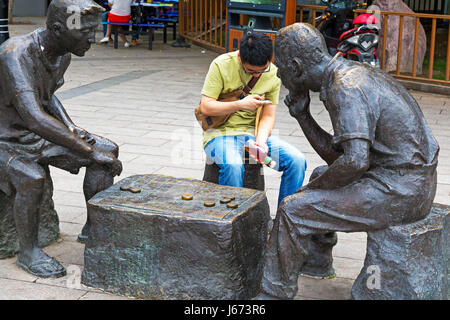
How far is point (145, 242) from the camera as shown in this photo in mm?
3611

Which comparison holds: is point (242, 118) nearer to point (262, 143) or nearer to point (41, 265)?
point (262, 143)

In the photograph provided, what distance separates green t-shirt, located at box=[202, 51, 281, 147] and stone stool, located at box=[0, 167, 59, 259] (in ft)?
3.58

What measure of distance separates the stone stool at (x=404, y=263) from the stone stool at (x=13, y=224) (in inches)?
79.8

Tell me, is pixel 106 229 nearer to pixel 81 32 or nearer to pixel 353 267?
pixel 81 32

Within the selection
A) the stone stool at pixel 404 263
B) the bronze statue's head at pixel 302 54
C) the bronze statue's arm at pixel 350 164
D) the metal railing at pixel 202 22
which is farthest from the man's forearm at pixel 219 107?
the metal railing at pixel 202 22

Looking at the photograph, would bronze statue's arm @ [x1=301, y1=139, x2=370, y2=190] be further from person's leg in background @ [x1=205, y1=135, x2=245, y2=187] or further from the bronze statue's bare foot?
the bronze statue's bare foot

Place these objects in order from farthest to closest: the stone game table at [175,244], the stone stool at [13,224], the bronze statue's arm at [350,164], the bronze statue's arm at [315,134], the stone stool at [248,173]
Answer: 1. the stone stool at [248,173]
2. the stone stool at [13,224]
3. the bronze statue's arm at [315,134]
4. the stone game table at [175,244]
5. the bronze statue's arm at [350,164]

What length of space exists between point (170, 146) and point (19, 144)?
279 centimetres

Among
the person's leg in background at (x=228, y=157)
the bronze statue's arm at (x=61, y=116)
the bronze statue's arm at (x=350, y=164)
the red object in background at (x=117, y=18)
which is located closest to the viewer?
the bronze statue's arm at (x=350, y=164)

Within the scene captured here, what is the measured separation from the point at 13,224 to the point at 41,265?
0.42m

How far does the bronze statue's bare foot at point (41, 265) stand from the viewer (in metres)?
3.89

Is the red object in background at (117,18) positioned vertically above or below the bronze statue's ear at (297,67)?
below

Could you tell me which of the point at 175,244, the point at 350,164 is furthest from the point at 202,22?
the point at 350,164

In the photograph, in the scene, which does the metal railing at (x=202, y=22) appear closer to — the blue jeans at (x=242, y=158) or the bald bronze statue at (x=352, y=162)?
the blue jeans at (x=242, y=158)
